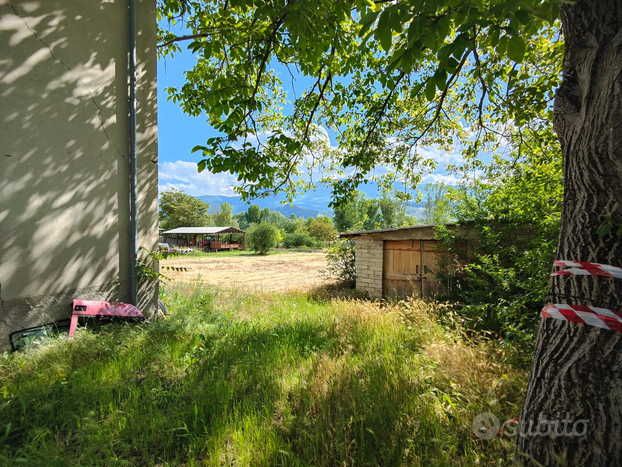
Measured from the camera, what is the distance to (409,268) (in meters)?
8.90

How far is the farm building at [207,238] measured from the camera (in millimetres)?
38938

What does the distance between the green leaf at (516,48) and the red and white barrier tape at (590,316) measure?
142 centimetres

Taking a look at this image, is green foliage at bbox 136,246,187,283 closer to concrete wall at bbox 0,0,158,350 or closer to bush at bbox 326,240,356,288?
concrete wall at bbox 0,0,158,350

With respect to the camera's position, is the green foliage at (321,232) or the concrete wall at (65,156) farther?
the green foliage at (321,232)

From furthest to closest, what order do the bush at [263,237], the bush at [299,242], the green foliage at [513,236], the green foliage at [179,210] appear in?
the green foliage at [179,210] < the bush at [299,242] < the bush at [263,237] < the green foliage at [513,236]

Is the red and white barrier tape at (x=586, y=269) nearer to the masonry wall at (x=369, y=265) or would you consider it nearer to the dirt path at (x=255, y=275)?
the masonry wall at (x=369, y=265)

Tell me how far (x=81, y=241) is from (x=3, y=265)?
0.80 metres

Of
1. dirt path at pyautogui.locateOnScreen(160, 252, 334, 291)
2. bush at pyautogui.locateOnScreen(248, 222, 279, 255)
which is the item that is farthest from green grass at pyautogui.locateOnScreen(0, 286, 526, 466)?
bush at pyautogui.locateOnScreen(248, 222, 279, 255)

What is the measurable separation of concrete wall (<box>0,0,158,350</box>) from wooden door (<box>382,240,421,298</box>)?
728 cm

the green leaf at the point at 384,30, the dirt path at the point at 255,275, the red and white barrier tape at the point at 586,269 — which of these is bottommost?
the dirt path at the point at 255,275

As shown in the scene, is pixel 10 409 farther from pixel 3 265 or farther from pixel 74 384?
pixel 3 265

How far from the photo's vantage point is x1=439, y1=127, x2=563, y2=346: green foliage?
153 inches

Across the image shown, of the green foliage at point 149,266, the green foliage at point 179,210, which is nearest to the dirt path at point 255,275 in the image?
the green foliage at point 149,266

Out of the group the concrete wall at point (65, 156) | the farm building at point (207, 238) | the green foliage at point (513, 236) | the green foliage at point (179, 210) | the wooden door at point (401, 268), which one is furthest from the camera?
the green foliage at point (179, 210)
